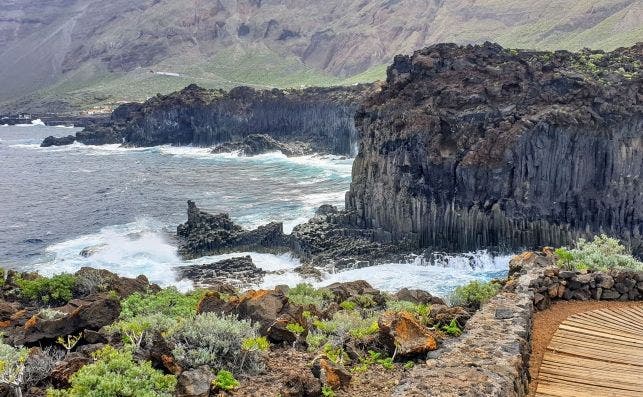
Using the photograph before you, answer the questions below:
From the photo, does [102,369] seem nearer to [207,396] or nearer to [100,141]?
[207,396]

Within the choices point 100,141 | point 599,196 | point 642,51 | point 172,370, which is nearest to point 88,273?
point 172,370

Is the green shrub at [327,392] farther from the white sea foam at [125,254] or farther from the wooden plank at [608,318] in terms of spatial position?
the white sea foam at [125,254]

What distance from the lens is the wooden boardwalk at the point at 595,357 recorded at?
9.45m

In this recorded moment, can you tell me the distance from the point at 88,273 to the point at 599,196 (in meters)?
27.1

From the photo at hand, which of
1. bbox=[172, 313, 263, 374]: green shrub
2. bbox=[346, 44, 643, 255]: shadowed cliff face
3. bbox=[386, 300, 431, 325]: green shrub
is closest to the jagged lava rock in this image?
bbox=[386, 300, 431, 325]: green shrub

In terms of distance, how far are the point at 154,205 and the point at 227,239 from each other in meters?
17.1

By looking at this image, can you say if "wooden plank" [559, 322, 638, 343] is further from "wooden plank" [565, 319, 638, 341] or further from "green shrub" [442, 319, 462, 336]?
"green shrub" [442, 319, 462, 336]

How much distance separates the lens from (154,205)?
5250cm

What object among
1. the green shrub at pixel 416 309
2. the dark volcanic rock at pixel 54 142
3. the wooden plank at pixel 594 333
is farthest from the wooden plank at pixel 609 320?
the dark volcanic rock at pixel 54 142

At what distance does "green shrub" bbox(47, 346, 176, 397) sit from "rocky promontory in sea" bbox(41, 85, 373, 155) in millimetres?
75556

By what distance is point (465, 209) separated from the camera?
34344 mm

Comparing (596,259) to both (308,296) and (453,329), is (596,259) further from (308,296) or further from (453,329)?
(308,296)

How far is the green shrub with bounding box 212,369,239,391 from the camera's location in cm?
872

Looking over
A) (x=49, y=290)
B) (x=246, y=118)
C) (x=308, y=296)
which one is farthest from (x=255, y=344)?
(x=246, y=118)
